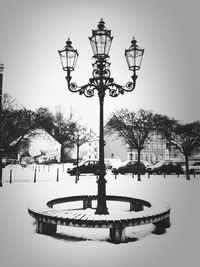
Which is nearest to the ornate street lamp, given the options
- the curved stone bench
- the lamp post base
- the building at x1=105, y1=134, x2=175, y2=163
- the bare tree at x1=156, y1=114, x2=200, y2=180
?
the lamp post base

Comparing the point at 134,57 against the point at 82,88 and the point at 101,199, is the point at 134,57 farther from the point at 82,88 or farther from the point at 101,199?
the point at 101,199

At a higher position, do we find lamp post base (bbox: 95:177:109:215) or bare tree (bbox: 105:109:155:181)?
bare tree (bbox: 105:109:155:181)

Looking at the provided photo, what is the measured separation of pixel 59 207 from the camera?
4.62m

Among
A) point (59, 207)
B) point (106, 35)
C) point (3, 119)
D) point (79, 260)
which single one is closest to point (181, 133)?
point (59, 207)

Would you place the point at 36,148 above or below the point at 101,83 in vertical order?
below

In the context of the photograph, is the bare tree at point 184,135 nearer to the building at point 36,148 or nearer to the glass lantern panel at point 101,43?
the glass lantern panel at point 101,43

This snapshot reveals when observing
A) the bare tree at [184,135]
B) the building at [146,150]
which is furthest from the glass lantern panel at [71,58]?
the building at [146,150]

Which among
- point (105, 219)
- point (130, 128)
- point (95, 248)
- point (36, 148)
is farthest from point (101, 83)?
point (36, 148)

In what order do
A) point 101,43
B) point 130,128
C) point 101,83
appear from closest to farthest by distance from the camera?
1. point 101,43
2. point 101,83
3. point 130,128

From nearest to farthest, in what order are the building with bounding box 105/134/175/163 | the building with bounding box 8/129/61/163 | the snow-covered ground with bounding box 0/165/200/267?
the snow-covered ground with bounding box 0/165/200/267 < the building with bounding box 105/134/175/163 < the building with bounding box 8/129/61/163

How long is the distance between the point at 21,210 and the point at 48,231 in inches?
50.1

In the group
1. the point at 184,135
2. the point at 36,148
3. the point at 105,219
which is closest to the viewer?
the point at 105,219

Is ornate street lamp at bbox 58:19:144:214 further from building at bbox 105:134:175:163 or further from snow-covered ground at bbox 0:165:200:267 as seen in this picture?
building at bbox 105:134:175:163

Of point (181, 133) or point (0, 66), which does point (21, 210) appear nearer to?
point (0, 66)
